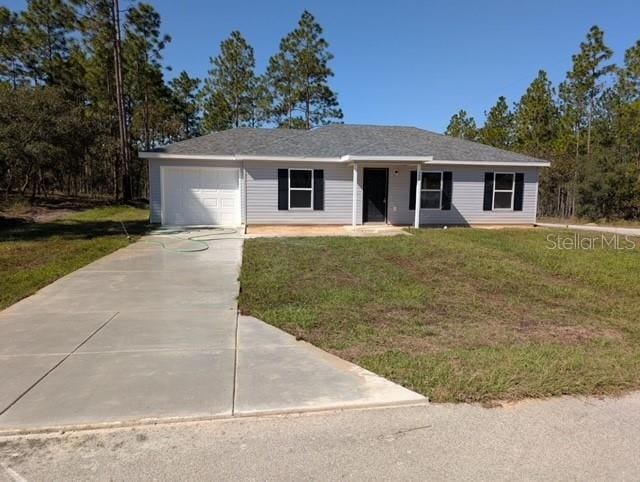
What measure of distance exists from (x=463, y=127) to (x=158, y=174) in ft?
104

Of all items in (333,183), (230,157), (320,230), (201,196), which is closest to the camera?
(320,230)

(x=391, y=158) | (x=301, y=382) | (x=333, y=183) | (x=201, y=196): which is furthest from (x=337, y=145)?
(x=301, y=382)

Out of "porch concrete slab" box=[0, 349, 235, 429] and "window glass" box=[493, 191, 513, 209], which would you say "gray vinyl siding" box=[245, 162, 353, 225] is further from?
"porch concrete slab" box=[0, 349, 235, 429]

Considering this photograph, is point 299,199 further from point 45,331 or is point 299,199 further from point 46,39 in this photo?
point 46,39

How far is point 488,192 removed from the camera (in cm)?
1598

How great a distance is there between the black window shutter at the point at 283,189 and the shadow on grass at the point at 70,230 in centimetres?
448

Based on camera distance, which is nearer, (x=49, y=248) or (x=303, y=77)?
(x=49, y=248)

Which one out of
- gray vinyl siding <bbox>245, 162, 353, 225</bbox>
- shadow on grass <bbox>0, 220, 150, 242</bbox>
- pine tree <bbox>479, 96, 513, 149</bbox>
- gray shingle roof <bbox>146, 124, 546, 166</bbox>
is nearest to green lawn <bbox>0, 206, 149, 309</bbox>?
shadow on grass <bbox>0, 220, 150, 242</bbox>

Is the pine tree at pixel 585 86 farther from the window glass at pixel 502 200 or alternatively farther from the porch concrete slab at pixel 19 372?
the porch concrete slab at pixel 19 372

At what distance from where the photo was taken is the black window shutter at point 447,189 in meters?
15.6

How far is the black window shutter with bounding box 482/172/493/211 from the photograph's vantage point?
52.1 ft

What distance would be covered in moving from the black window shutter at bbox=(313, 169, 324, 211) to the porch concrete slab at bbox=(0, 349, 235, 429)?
1112cm

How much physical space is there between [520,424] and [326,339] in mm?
2095

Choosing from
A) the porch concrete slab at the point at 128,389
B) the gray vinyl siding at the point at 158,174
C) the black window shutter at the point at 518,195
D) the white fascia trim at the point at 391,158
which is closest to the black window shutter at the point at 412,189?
the white fascia trim at the point at 391,158
